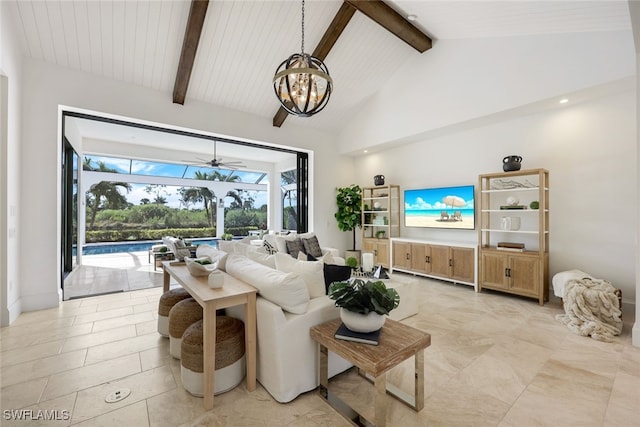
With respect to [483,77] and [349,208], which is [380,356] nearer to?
[483,77]

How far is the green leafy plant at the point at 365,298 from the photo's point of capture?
66.9 inches

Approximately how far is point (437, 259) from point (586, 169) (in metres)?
2.45

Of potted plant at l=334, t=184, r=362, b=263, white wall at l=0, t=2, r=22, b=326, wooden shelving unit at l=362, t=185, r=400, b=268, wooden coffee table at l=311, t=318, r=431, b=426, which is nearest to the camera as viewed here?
wooden coffee table at l=311, t=318, r=431, b=426

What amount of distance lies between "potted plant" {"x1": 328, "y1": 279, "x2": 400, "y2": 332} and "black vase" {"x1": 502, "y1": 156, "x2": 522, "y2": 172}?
3612 millimetres

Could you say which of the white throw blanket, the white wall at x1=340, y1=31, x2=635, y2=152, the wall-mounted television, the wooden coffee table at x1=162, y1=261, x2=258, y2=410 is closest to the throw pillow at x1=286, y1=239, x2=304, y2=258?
the wooden coffee table at x1=162, y1=261, x2=258, y2=410

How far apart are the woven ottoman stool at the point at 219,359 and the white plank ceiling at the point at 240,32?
397cm

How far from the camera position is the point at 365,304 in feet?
5.62

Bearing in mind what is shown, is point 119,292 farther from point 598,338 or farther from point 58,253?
point 598,338

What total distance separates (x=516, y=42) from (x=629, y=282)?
359cm

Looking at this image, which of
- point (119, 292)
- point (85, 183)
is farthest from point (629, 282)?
point (85, 183)

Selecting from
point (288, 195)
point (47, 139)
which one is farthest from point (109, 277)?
point (288, 195)

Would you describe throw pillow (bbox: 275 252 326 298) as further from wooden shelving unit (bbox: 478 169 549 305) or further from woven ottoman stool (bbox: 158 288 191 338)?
wooden shelving unit (bbox: 478 169 549 305)

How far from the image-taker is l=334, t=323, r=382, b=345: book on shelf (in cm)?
167

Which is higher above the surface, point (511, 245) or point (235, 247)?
point (235, 247)
